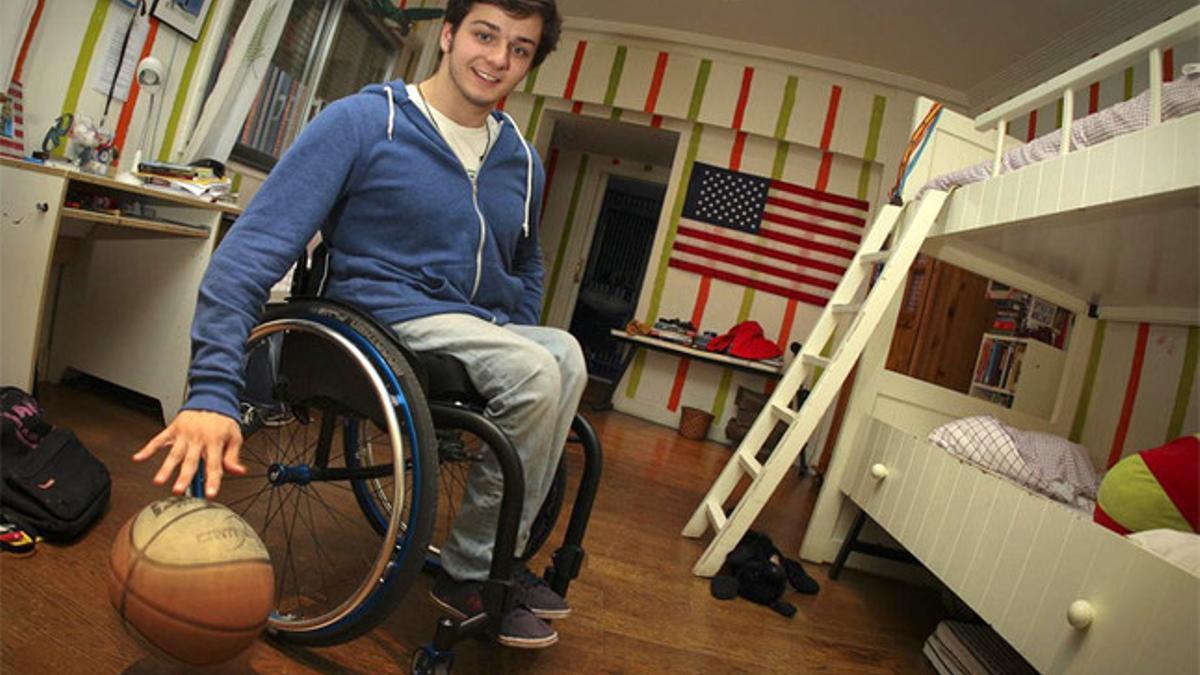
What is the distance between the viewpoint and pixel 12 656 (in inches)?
35.1

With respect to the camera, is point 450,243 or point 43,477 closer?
point 450,243

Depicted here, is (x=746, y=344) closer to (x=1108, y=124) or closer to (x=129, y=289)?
(x=1108, y=124)

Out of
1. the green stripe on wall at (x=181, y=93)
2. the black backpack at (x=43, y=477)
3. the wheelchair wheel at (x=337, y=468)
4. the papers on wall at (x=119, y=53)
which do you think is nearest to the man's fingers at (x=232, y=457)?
the wheelchair wheel at (x=337, y=468)

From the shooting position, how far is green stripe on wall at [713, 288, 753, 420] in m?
4.74

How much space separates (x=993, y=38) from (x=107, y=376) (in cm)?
451

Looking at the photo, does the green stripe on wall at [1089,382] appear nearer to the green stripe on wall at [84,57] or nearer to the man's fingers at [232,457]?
the man's fingers at [232,457]

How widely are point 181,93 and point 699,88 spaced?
10.8ft

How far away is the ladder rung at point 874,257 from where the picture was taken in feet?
6.77

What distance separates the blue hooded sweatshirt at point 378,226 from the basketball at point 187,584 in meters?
0.16

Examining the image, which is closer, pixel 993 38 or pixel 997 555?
pixel 997 555

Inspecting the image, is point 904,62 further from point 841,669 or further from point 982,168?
point 841,669

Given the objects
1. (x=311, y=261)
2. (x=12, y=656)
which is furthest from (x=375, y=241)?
(x=12, y=656)

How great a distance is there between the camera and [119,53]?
2195 millimetres

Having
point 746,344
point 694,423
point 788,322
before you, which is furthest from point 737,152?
point 694,423
